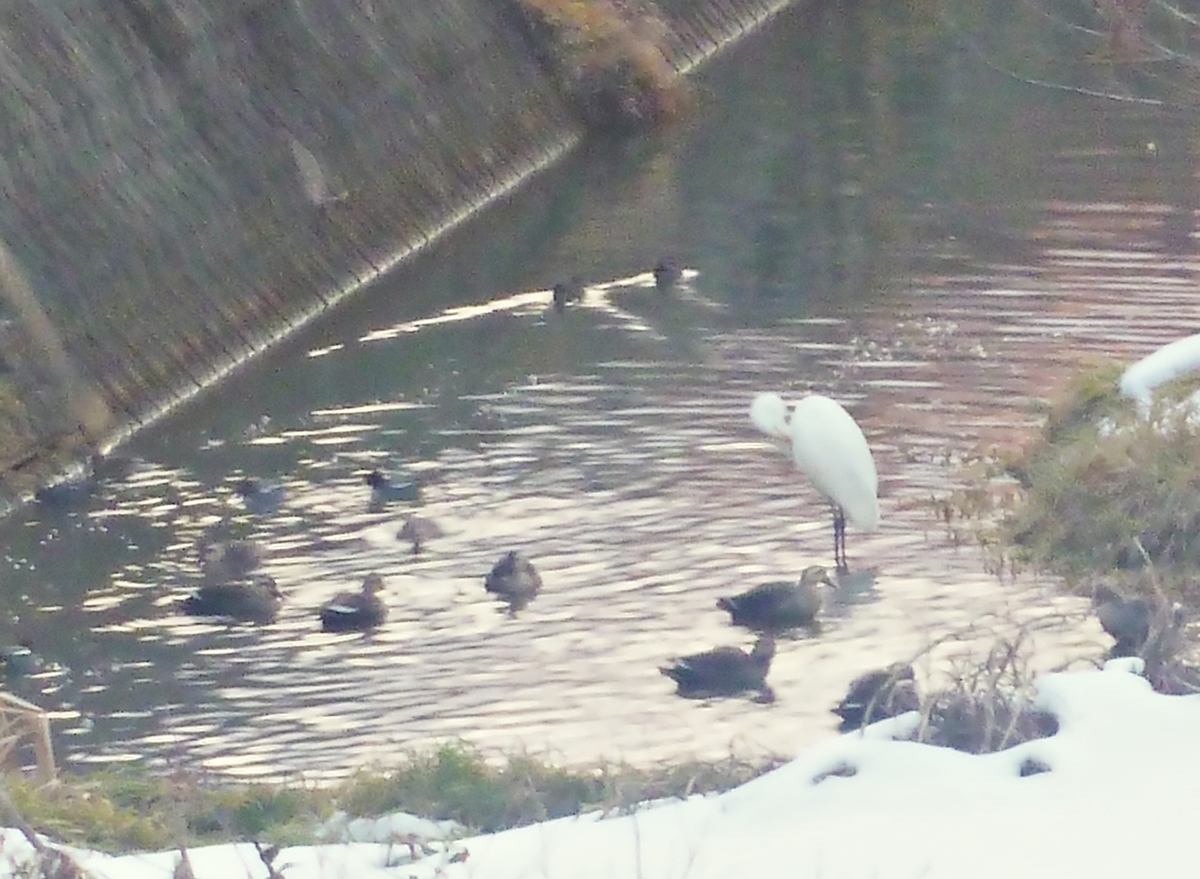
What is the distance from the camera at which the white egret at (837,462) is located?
35.1 ft

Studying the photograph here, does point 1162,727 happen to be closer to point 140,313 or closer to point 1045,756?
point 1045,756

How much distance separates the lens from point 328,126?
17.1 meters

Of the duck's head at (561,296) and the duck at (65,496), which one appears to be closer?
the duck at (65,496)

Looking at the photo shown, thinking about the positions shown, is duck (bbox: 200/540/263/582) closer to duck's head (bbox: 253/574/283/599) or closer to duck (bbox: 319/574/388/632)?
duck's head (bbox: 253/574/283/599)

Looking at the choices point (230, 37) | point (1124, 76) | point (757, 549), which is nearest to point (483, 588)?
point (757, 549)

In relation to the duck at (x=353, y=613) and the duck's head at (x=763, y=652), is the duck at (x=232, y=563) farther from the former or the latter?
the duck's head at (x=763, y=652)

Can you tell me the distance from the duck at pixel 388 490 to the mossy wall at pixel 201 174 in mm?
1624

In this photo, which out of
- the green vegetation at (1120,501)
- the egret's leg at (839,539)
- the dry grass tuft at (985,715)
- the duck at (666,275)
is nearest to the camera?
the dry grass tuft at (985,715)

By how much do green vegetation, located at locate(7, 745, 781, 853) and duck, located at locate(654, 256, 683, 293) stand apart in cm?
884

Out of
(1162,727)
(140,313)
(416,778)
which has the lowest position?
(416,778)

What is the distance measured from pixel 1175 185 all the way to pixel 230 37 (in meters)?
8.23

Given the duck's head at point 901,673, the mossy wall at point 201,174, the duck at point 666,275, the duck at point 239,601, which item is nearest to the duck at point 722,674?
the duck's head at point 901,673

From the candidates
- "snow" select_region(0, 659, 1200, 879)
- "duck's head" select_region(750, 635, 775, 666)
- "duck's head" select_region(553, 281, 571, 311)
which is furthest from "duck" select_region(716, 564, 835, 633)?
"duck's head" select_region(553, 281, 571, 311)

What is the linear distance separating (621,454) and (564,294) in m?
3.87
